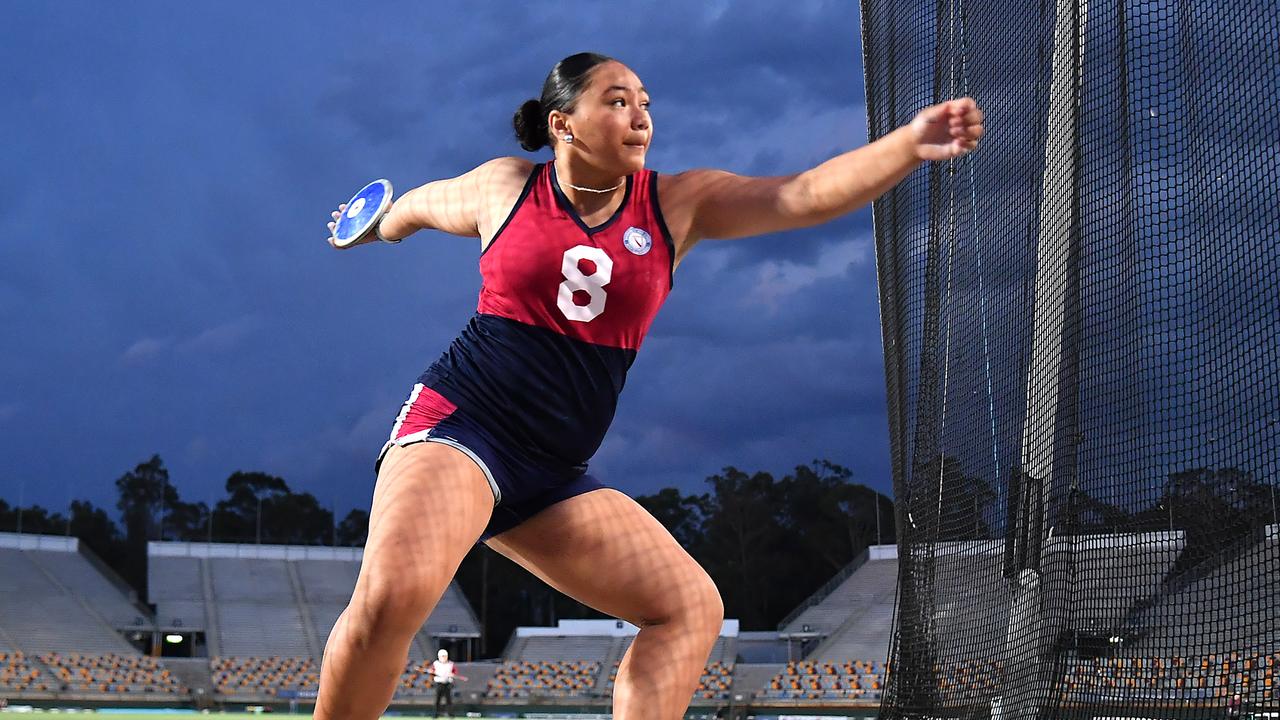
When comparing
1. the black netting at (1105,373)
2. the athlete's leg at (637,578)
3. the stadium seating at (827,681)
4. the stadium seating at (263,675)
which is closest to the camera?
the athlete's leg at (637,578)

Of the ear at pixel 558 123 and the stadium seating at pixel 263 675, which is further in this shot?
the stadium seating at pixel 263 675

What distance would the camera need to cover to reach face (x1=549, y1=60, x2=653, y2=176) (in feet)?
7.88

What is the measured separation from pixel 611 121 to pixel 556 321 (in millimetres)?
410

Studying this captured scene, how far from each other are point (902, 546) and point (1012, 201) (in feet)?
4.88

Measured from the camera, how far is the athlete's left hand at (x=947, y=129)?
203 centimetres

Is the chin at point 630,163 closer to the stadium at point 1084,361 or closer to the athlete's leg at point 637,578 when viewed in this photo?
the stadium at point 1084,361

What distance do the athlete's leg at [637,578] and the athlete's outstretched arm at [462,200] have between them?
657 mm

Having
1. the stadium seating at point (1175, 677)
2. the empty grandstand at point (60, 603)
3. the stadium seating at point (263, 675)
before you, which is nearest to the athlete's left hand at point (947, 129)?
the stadium seating at point (1175, 677)

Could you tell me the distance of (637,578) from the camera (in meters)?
2.45

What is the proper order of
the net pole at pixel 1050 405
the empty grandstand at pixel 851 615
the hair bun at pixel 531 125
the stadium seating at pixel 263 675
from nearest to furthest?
the hair bun at pixel 531 125 → the net pole at pixel 1050 405 → the stadium seating at pixel 263 675 → the empty grandstand at pixel 851 615

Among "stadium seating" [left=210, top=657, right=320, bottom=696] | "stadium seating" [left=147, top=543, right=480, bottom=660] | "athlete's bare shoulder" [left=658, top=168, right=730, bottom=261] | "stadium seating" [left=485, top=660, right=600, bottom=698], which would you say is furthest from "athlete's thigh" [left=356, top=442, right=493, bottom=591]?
"stadium seating" [left=147, top=543, right=480, bottom=660]

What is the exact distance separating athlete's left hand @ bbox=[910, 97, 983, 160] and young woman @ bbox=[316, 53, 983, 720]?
197mm

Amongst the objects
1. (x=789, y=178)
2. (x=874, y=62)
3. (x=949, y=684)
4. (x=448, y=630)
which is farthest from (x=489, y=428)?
(x=448, y=630)

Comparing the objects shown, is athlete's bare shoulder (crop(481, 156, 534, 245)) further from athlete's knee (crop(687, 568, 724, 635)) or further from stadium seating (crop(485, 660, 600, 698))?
stadium seating (crop(485, 660, 600, 698))
